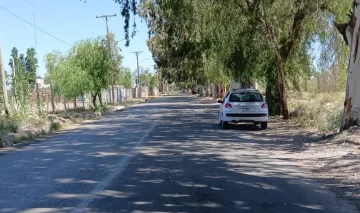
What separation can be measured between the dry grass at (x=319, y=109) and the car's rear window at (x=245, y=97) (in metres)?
2.24

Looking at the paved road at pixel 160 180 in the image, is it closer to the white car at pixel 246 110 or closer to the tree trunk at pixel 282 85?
the white car at pixel 246 110

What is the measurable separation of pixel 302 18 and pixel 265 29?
5.47 ft

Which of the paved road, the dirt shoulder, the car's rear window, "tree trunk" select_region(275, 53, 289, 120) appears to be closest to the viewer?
the paved road

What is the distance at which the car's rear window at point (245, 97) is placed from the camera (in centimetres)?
1797

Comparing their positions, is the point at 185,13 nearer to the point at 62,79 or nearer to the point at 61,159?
the point at 61,159

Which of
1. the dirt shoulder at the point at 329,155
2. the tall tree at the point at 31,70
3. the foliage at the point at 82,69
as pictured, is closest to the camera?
the dirt shoulder at the point at 329,155

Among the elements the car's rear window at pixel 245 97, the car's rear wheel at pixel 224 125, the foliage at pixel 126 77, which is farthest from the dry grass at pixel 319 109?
the foliage at pixel 126 77

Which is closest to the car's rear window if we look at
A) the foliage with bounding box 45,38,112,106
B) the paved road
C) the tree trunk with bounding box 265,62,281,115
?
the paved road

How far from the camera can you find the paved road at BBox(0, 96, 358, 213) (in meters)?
6.44

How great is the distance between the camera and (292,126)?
1850cm

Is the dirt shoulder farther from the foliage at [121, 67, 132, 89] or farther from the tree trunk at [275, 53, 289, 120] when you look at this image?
the foliage at [121, 67, 132, 89]

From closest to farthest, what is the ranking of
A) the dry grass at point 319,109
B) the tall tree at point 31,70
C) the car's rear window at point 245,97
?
the dry grass at point 319,109 < the car's rear window at point 245,97 < the tall tree at point 31,70

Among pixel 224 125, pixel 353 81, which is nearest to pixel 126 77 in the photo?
pixel 224 125

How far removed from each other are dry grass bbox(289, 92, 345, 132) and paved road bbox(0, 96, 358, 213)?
3.78 meters
